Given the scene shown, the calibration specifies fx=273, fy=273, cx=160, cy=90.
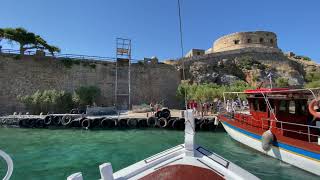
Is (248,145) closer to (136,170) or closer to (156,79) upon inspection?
(136,170)

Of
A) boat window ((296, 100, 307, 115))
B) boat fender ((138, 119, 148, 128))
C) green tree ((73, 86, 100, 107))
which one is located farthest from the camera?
green tree ((73, 86, 100, 107))

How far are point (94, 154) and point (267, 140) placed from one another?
23.1 ft

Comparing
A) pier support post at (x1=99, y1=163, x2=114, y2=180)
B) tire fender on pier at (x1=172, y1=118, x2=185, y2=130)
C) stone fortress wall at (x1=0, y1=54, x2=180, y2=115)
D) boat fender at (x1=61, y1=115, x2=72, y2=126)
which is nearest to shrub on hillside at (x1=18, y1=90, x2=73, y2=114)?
stone fortress wall at (x1=0, y1=54, x2=180, y2=115)

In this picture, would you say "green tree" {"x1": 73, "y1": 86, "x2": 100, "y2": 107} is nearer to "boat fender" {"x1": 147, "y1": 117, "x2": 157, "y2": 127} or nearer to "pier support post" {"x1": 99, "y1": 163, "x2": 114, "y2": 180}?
"boat fender" {"x1": 147, "y1": 117, "x2": 157, "y2": 127}

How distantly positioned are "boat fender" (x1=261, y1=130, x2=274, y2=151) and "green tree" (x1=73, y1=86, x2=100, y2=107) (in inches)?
849

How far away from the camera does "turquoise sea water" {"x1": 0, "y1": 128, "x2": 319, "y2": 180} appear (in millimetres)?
8836

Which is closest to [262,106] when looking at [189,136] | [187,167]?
[189,136]

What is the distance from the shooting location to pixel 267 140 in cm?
1058

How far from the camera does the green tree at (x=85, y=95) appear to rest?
2856 centimetres

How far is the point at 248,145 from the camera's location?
1273 cm

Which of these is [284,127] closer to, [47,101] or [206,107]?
[206,107]

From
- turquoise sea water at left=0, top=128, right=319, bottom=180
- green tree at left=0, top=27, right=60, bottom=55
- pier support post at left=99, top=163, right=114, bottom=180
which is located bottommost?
turquoise sea water at left=0, top=128, right=319, bottom=180

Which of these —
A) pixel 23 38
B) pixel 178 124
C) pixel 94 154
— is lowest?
pixel 94 154

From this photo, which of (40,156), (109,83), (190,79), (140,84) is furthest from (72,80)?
(40,156)
